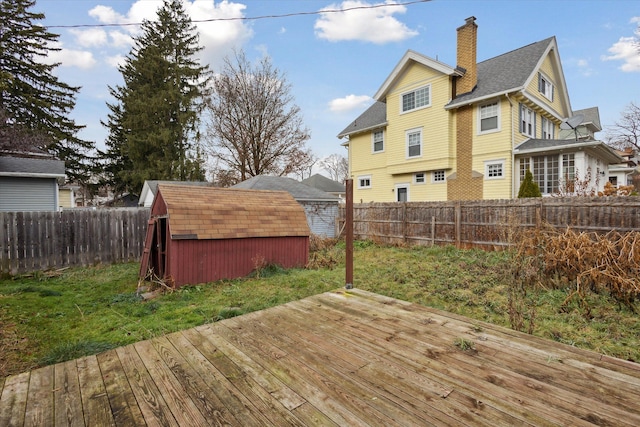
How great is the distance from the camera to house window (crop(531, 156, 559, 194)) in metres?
12.7

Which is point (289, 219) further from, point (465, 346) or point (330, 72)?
point (330, 72)

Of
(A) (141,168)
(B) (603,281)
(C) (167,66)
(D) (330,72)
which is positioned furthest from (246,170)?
(B) (603,281)

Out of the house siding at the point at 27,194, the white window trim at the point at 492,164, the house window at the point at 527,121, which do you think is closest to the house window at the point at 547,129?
the house window at the point at 527,121

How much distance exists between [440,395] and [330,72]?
14.8 meters

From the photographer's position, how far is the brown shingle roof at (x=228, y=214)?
6.27m

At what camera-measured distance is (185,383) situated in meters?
2.05

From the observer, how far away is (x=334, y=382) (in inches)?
80.2

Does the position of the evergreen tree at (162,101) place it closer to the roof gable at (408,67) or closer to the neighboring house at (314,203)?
the neighboring house at (314,203)

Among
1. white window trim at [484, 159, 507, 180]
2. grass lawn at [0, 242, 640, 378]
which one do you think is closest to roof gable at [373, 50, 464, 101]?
white window trim at [484, 159, 507, 180]

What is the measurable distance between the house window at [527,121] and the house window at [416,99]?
418 centimetres

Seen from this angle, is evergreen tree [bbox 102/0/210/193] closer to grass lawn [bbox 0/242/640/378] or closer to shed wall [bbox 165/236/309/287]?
grass lawn [bbox 0/242/640/378]

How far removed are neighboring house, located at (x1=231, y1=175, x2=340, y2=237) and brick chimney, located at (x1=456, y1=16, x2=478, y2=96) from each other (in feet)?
27.1

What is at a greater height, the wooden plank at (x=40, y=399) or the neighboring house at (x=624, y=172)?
the neighboring house at (x=624, y=172)

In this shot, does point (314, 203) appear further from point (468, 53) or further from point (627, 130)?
point (627, 130)
